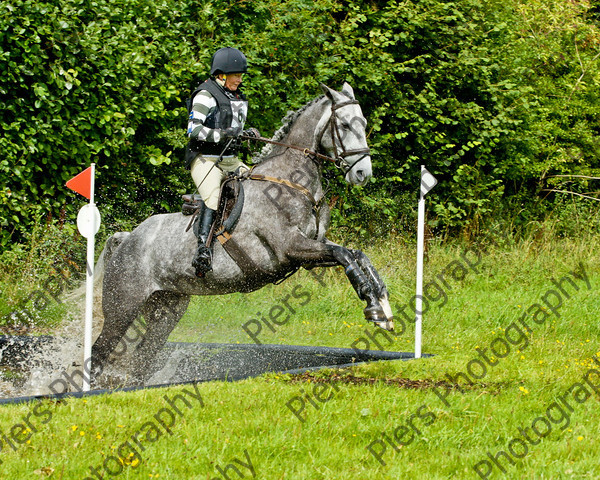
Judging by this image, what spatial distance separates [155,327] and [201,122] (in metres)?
2.21

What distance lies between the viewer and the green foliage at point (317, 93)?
31.2 feet

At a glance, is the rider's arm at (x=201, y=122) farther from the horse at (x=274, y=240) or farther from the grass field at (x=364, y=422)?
the grass field at (x=364, y=422)

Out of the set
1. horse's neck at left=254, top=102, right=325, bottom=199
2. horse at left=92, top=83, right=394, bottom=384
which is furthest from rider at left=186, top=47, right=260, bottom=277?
horse's neck at left=254, top=102, right=325, bottom=199

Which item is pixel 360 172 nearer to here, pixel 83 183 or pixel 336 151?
pixel 336 151

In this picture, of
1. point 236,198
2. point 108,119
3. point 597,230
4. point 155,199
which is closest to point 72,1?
point 108,119

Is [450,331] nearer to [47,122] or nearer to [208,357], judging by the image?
[208,357]

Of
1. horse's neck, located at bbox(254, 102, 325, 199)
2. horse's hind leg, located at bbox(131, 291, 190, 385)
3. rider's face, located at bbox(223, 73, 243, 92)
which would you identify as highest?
rider's face, located at bbox(223, 73, 243, 92)

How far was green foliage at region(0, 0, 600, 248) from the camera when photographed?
9.52 metres

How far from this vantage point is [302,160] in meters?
6.43

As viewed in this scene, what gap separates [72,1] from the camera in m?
9.55

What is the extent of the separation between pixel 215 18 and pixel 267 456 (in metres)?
8.84

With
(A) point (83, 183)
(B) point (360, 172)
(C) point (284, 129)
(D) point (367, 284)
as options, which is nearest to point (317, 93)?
(C) point (284, 129)

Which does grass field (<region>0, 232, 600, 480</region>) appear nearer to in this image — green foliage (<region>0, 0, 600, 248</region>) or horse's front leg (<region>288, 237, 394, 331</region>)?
horse's front leg (<region>288, 237, 394, 331</region>)

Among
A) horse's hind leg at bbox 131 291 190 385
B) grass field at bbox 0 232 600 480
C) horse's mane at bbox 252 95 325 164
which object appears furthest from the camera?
horse's hind leg at bbox 131 291 190 385
